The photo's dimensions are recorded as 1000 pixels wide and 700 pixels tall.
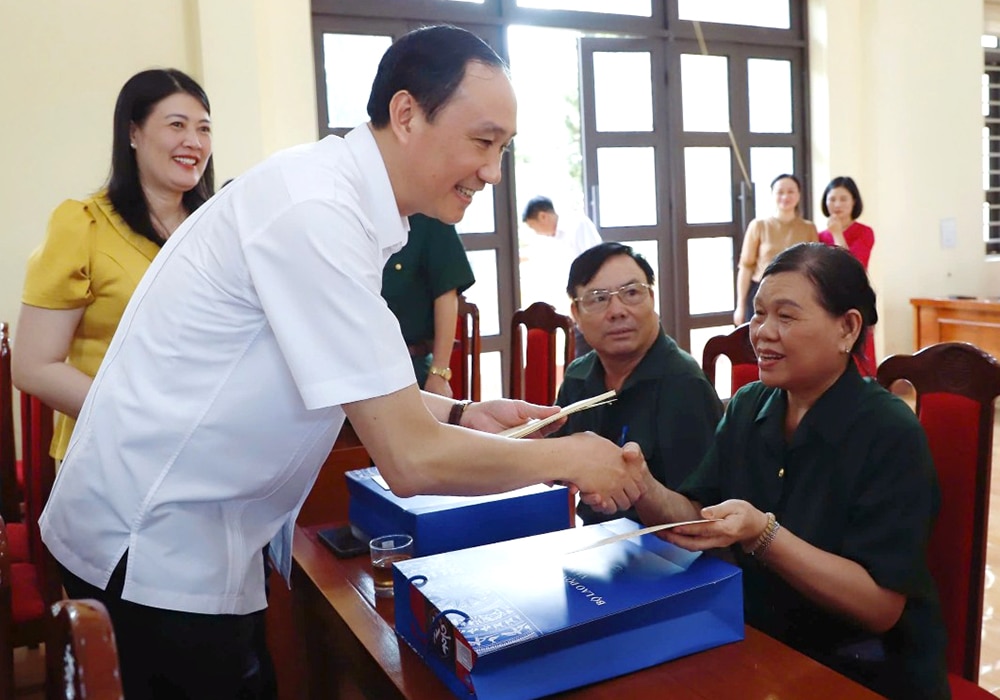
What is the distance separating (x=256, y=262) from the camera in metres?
0.92

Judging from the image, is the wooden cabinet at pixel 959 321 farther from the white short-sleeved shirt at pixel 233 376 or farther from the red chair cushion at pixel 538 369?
the white short-sleeved shirt at pixel 233 376

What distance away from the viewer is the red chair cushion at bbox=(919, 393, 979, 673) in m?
1.22

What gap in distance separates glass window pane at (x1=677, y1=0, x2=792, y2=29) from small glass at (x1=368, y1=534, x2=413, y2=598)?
466 centimetres

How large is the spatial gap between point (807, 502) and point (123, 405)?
94 cm

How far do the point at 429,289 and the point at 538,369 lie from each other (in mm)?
427

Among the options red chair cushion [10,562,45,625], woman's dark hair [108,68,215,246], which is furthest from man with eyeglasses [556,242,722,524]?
red chair cushion [10,562,45,625]

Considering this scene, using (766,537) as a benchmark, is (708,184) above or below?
above

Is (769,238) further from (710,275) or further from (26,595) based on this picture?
(26,595)

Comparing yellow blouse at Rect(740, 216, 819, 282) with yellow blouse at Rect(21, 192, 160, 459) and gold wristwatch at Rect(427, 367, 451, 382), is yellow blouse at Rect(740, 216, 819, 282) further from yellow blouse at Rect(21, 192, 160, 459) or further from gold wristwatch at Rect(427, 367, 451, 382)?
yellow blouse at Rect(21, 192, 160, 459)

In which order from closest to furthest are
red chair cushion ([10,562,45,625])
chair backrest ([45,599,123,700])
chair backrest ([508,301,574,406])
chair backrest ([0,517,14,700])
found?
1. chair backrest ([45,599,123,700])
2. chair backrest ([0,517,14,700])
3. red chair cushion ([10,562,45,625])
4. chair backrest ([508,301,574,406])

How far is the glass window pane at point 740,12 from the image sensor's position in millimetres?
5176

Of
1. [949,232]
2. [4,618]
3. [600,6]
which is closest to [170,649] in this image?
[4,618]

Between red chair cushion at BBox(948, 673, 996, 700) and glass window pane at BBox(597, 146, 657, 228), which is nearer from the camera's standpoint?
red chair cushion at BBox(948, 673, 996, 700)

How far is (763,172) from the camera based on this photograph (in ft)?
18.1
